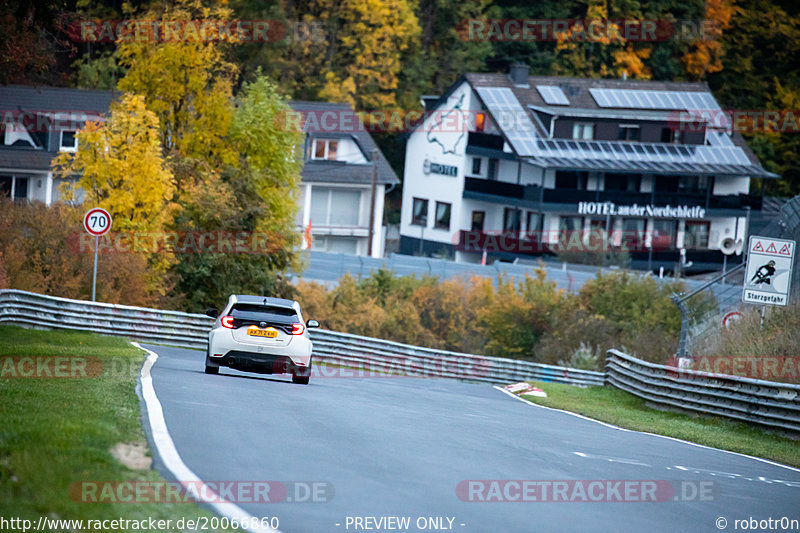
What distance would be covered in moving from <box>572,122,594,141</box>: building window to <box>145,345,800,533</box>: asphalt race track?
54366 millimetres

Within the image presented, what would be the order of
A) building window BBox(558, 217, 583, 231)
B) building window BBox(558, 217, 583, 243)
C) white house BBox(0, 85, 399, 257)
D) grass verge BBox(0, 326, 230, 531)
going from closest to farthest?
grass verge BBox(0, 326, 230, 531)
white house BBox(0, 85, 399, 257)
building window BBox(558, 217, 583, 243)
building window BBox(558, 217, 583, 231)

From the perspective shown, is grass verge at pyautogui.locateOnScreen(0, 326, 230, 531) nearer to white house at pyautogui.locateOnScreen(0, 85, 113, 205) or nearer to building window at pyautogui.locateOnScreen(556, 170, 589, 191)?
white house at pyautogui.locateOnScreen(0, 85, 113, 205)

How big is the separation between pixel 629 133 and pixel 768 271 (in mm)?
52010

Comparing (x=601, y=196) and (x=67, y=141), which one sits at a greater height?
(x=67, y=141)

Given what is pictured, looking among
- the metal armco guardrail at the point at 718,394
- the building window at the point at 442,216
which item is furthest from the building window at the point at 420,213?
the metal armco guardrail at the point at 718,394

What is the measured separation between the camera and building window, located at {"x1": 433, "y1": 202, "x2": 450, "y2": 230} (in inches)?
2931

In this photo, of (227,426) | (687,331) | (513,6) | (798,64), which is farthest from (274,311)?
→ (798,64)

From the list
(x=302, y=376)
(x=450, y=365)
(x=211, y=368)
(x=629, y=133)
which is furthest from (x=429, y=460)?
(x=629, y=133)

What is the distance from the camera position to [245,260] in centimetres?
4222

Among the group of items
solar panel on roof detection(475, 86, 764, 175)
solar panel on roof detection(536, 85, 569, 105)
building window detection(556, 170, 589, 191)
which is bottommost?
building window detection(556, 170, 589, 191)

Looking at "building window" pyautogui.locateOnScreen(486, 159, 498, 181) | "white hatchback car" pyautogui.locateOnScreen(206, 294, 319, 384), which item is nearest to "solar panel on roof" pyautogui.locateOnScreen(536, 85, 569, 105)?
"building window" pyautogui.locateOnScreen(486, 159, 498, 181)

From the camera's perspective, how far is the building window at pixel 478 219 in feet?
243

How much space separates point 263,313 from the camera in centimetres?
1930

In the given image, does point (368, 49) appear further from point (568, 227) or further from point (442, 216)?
point (568, 227)
